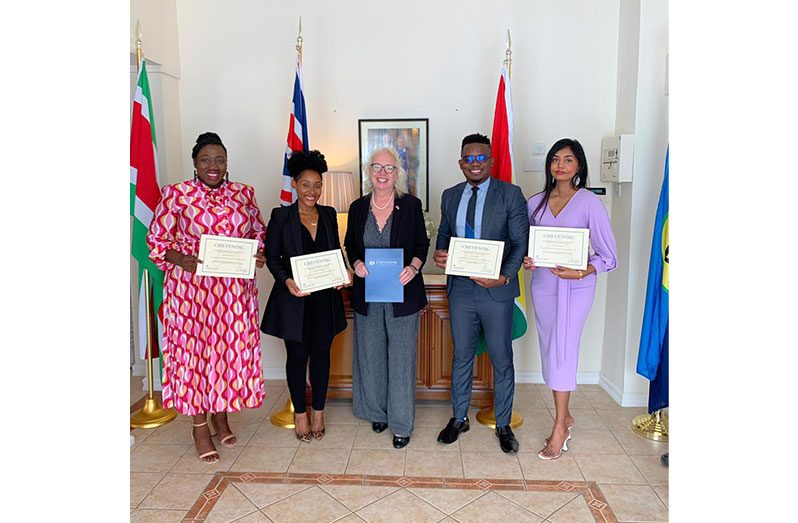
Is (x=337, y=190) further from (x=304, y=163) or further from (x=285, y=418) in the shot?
(x=285, y=418)

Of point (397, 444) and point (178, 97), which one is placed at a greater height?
point (178, 97)

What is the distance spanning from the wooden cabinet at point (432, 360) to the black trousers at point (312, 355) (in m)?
0.51

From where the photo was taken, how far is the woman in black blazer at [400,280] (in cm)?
294

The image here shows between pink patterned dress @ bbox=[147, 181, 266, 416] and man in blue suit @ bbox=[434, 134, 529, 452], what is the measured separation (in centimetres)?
116

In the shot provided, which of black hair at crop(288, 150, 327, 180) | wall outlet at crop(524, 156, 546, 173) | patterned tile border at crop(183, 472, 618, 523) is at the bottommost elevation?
patterned tile border at crop(183, 472, 618, 523)

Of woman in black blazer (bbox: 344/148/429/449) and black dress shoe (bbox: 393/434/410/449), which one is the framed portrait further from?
black dress shoe (bbox: 393/434/410/449)

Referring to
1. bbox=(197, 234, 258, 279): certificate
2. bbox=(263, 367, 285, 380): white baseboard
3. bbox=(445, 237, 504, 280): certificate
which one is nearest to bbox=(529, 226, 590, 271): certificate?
bbox=(445, 237, 504, 280): certificate

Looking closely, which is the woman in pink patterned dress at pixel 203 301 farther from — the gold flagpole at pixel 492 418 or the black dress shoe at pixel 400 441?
the gold flagpole at pixel 492 418

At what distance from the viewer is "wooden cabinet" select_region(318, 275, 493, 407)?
11.6 feet

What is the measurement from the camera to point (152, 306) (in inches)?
141

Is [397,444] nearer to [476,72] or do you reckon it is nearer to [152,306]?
[152,306]
